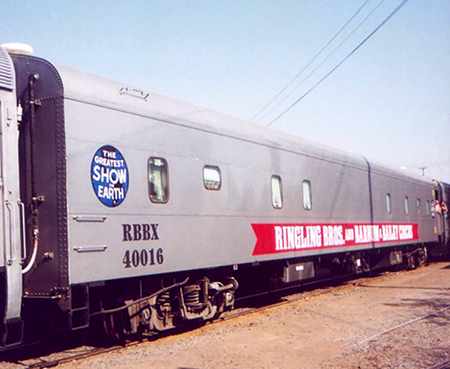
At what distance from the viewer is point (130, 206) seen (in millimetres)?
7805

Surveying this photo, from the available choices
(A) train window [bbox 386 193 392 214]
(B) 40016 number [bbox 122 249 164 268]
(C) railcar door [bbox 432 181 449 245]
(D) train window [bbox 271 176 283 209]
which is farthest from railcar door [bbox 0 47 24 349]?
(C) railcar door [bbox 432 181 449 245]

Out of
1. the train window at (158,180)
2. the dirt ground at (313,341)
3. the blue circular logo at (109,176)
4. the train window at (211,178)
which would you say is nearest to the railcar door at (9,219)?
the blue circular logo at (109,176)

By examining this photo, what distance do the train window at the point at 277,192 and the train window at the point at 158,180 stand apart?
140 inches

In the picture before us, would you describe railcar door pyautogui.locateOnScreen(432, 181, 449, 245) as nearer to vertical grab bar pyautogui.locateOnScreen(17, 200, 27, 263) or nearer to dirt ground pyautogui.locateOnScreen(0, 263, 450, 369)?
dirt ground pyautogui.locateOnScreen(0, 263, 450, 369)

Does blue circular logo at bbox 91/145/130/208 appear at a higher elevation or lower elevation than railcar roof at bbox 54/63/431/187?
lower

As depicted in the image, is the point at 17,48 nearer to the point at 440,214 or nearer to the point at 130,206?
the point at 130,206

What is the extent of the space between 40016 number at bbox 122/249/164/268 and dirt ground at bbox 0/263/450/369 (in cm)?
123

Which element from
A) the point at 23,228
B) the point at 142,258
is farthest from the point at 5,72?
the point at 142,258

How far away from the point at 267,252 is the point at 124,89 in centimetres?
465

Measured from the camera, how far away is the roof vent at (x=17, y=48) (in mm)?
7328

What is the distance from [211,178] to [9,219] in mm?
3935

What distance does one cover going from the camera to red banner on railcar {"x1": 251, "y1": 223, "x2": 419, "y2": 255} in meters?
11.1

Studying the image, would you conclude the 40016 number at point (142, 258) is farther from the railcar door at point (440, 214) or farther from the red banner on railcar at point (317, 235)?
the railcar door at point (440, 214)

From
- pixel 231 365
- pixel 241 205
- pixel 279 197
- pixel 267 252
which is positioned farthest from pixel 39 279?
pixel 279 197
